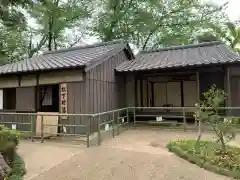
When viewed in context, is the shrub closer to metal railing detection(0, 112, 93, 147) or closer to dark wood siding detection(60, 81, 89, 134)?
metal railing detection(0, 112, 93, 147)

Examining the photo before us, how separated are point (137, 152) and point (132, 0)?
18.7 meters

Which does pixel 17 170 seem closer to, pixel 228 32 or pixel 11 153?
→ pixel 11 153

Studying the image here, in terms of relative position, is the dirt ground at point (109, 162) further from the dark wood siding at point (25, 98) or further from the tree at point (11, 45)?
the tree at point (11, 45)

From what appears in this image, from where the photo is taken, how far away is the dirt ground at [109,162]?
4.41 m

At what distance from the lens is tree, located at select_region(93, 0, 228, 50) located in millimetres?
21188

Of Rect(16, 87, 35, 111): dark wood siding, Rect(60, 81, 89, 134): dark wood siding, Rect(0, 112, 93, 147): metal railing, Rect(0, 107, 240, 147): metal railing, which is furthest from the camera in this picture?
Rect(16, 87, 35, 111): dark wood siding

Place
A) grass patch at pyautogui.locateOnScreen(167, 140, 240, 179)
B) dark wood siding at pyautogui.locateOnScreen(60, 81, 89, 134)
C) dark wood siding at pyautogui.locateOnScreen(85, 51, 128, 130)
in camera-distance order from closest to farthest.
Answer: grass patch at pyautogui.locateOnScreen(167, 140, 240, 179) < dark wood siding at pyautogui.locateOnScreen(60, 81, 89, 134) < dark wood siding at pyautogui.locateOnScreen(85, 51, 128, 130)

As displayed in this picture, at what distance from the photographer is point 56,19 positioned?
68.8 feet

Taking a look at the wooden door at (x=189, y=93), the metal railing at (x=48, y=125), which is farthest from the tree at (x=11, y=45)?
the wooden door at (x=189, y=93)

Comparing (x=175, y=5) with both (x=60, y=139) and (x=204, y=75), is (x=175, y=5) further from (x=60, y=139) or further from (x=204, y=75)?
(x=60, y=139)

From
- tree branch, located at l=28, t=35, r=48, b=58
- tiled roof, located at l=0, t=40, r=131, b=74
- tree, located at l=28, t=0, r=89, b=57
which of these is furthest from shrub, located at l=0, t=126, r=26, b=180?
tree branch, located at l=28, t=35, r=48, b=58

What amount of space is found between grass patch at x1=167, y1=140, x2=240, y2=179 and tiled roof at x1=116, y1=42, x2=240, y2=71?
168 inches

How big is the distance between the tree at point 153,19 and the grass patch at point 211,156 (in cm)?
1712

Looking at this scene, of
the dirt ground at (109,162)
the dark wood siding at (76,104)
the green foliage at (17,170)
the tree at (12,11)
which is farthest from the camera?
the tree at (12,11)
